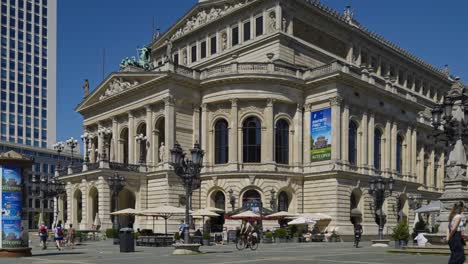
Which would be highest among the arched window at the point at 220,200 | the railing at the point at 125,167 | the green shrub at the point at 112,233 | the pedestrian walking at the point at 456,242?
the railing at the point at 125,167

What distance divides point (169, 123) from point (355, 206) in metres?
20.0

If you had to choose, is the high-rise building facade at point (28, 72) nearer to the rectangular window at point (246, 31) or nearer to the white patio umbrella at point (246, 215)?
the rectangular window at point (246, 31)

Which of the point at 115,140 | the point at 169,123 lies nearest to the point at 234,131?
the point at 169,123

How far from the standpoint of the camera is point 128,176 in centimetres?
5825

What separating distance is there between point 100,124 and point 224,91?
61.8 feet

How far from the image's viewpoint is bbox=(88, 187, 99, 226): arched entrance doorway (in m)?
60.0

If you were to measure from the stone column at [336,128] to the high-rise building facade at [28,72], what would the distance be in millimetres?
96006

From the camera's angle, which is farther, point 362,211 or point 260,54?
point 260,54

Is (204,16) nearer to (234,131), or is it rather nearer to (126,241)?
(234,131)

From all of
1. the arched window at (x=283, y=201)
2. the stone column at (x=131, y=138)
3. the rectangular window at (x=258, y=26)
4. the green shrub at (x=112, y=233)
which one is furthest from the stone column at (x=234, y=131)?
the green shrub at (x=112, y=233)

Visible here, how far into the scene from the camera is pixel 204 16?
71.4 meters

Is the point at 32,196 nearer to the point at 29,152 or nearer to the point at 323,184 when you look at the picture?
the point at 29,152

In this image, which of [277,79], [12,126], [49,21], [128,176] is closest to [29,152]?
[12,126]

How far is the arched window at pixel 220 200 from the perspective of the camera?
57.2 metres
